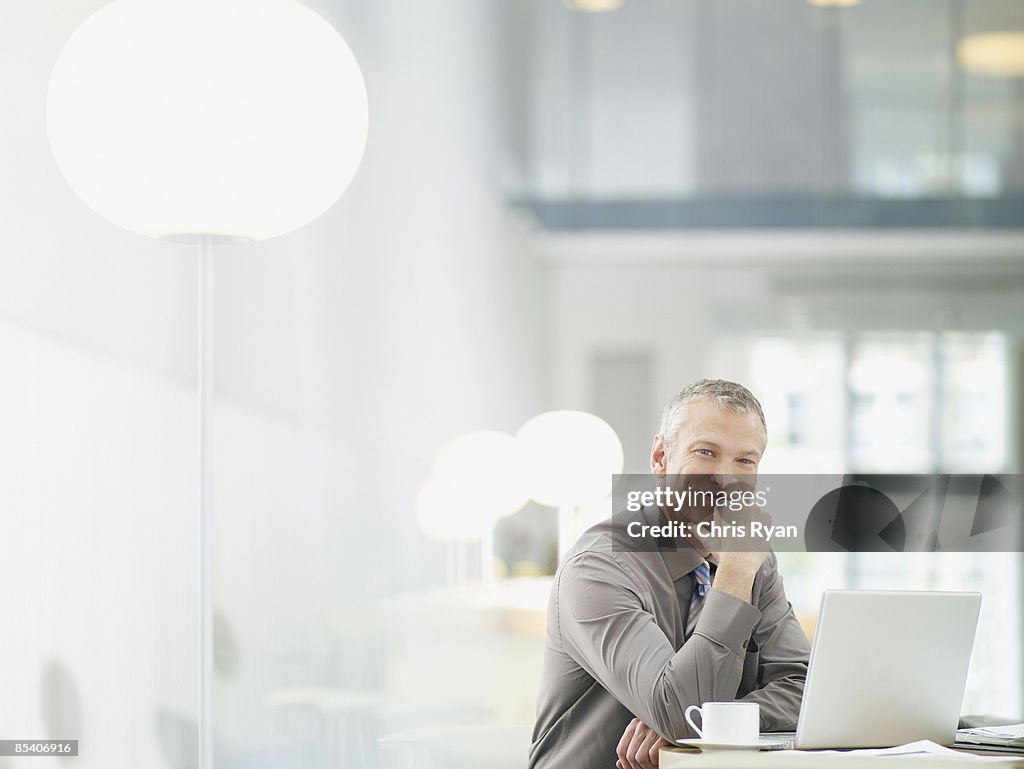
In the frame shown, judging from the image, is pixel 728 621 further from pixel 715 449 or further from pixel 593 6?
pixel 593 6

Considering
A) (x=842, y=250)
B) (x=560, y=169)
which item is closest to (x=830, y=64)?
(x=842, y=250)

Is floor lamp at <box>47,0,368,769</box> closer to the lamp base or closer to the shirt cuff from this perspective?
the lamp base

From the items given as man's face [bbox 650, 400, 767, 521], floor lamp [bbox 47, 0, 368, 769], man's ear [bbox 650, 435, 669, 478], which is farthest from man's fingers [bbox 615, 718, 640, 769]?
floor lamp [bbox 47, 0, 368, 769]

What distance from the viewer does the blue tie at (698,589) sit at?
1.89 meters

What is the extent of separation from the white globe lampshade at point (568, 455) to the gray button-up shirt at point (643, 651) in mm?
507

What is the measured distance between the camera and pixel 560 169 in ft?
9.00

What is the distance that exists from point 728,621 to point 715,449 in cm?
42

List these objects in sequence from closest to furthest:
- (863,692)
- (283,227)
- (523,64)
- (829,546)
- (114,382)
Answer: (863,692) → (283,227) → (114,382) → (829,546) → (523,64)

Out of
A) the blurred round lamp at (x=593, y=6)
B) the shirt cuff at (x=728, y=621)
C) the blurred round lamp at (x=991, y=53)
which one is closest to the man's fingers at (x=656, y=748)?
the shirt cuff at (x=728, y=621)

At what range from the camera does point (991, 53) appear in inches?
113

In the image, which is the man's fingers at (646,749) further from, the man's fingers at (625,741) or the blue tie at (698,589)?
the blue tie at (698,589)

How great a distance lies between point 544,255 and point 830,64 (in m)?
0.78

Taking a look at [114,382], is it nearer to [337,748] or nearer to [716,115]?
[337,748]

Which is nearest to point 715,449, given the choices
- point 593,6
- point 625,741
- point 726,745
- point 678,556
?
point 678,556
